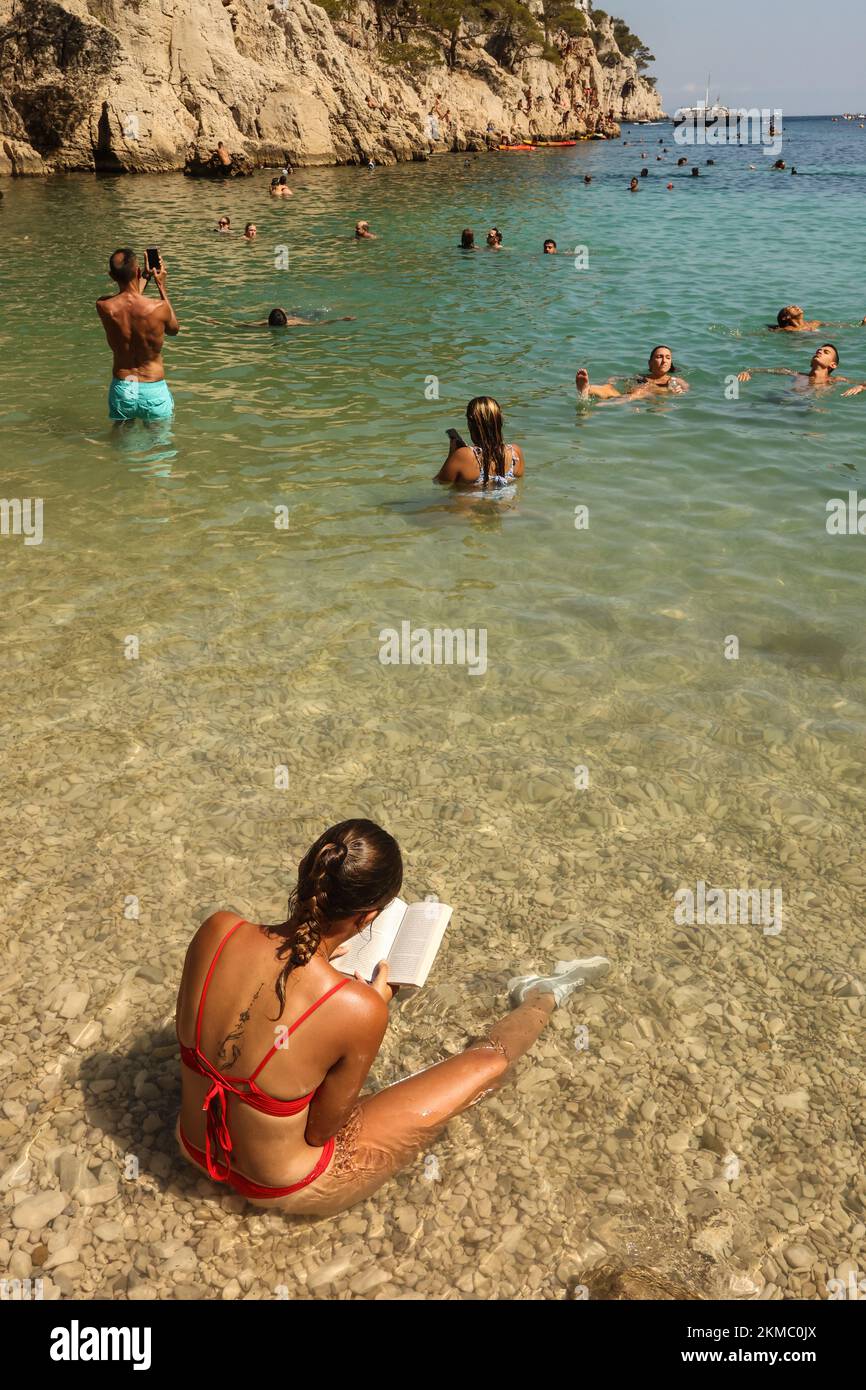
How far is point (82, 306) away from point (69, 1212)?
19.0m

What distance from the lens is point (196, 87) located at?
4516 cm

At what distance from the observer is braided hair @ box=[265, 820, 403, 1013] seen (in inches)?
131

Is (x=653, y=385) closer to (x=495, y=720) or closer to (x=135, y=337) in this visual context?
(x=135, y=337)

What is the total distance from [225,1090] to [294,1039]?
367 millimetres

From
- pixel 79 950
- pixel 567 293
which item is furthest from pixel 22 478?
pixel 567 293

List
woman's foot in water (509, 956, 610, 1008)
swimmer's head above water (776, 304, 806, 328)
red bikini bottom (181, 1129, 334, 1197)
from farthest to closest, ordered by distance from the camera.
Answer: swimmer's head above water (776, 304, 806, 328) → woman's foot in water (509, 956, 610, 1008) → red bikini bottom (181, 1129, 334, 1197)

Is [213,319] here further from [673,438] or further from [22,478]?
[673,438]

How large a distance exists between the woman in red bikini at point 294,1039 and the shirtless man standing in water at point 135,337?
920cm

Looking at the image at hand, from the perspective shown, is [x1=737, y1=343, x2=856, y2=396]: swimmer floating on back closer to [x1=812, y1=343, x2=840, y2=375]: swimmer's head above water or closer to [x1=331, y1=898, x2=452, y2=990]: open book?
[x1=812, y1=343, x2=840, y2=375]: swimmer's head above water

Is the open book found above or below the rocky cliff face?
below

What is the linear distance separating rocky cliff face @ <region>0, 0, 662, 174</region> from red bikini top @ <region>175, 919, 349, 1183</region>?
159 feet

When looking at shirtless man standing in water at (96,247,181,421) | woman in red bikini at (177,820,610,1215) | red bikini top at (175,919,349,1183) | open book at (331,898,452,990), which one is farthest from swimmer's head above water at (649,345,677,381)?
red bikini top at (175,919,349,1183)

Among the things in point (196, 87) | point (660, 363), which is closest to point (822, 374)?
point (660, 363)

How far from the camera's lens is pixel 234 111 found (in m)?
46.7
